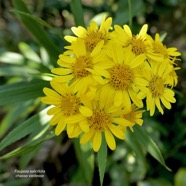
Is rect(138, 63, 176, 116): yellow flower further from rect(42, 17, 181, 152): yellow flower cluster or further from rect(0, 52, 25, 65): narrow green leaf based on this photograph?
rect(0, 52, 25, 65): narrow green leaf

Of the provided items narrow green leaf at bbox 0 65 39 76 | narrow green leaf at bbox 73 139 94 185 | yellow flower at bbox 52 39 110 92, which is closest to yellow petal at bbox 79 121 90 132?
yellow flower at bbox 52 39 110 92

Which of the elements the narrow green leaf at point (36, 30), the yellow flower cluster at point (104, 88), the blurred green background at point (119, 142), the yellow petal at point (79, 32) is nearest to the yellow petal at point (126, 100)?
the yellow flower cluster at point (104, 88)

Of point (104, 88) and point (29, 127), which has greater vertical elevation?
point (104, 88)

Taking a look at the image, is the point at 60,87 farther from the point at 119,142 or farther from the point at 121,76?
the point at 119,142

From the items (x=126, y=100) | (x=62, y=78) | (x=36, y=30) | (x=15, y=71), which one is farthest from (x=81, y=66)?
(x=15, y=71)

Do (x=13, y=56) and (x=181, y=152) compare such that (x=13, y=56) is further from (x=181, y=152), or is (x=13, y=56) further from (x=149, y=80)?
(x=181, y=152)

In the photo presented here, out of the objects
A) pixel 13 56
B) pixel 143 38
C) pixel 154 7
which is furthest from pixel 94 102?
pixel 154 7
